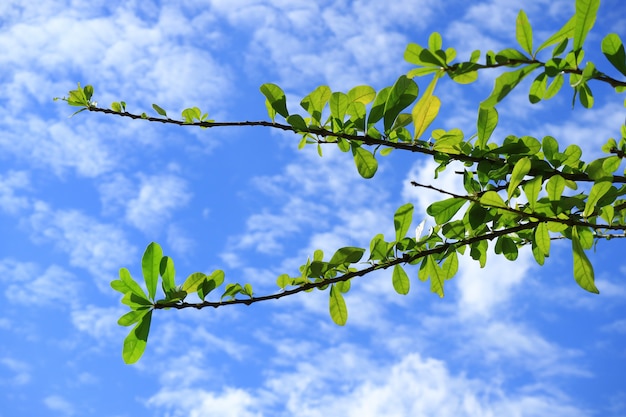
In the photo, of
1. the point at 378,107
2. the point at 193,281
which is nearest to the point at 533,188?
the point at 378,107

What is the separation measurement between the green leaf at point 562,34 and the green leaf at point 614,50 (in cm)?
9

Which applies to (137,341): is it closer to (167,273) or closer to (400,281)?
(167,273)

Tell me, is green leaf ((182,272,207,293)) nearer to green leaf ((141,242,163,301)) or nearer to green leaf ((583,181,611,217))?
green leaf ((141,242,163,301))

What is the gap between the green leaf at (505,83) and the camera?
1.45m

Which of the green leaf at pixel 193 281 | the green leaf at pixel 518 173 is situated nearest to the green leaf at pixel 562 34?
the green leaf at pixel 518 173

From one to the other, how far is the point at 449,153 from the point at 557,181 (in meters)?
0.39

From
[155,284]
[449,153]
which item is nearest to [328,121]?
[449,153]

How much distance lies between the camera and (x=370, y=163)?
196 cm

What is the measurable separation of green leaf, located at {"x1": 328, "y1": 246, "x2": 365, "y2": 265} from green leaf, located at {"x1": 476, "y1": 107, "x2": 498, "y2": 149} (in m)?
0.54

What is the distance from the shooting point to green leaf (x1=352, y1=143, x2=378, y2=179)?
6.38 ft

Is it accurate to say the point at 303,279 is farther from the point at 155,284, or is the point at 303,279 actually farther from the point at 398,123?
the point at 398,123

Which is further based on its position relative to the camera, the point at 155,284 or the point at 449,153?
the point at 449,153

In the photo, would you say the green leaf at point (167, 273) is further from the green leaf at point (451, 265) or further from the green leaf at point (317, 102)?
the green leaf at point (451, 265)

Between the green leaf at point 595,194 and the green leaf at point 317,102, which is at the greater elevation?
the green leaf at point 317,102
